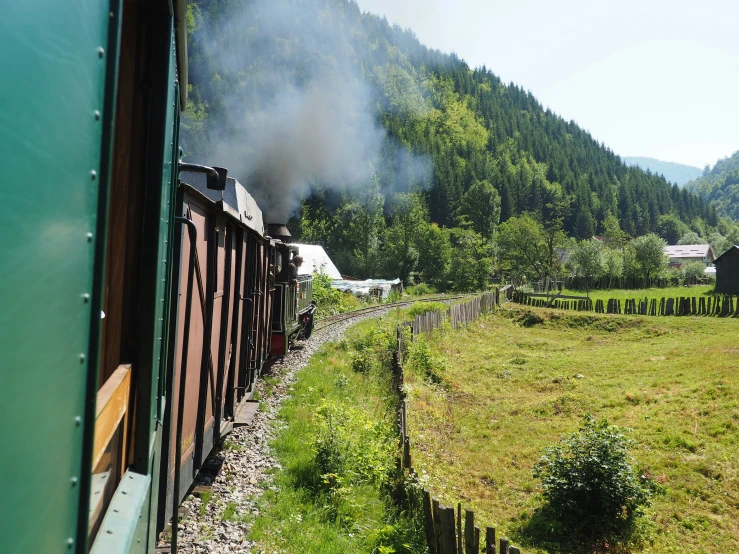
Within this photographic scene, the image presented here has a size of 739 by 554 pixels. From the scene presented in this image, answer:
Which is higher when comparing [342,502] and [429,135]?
[429,135]

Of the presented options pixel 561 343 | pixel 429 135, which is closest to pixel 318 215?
pixel 561 343

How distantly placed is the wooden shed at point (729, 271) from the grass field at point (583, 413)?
2227 cm

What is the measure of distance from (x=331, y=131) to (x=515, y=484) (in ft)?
57.6

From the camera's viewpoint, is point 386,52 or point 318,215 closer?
point 318,215

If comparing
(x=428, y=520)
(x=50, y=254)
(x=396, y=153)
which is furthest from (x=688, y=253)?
(x=50, y=254)

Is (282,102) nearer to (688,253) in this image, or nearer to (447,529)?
(447,529)

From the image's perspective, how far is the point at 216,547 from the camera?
209 inches

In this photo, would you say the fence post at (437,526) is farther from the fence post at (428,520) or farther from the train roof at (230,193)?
the train roof at (230,193)

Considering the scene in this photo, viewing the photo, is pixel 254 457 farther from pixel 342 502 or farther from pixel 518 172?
pixel 518 172

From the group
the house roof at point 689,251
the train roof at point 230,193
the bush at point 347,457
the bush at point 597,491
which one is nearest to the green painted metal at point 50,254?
the train roof at point 230,193

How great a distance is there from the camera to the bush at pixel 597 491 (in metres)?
7.58

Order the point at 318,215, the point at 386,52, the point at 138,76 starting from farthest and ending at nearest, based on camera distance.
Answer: the point at 386,52 < the point at 318,215 < the point at 138,76

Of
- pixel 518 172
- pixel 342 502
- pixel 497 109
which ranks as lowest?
pixel 342 502

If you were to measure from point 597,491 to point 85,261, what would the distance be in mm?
8091
